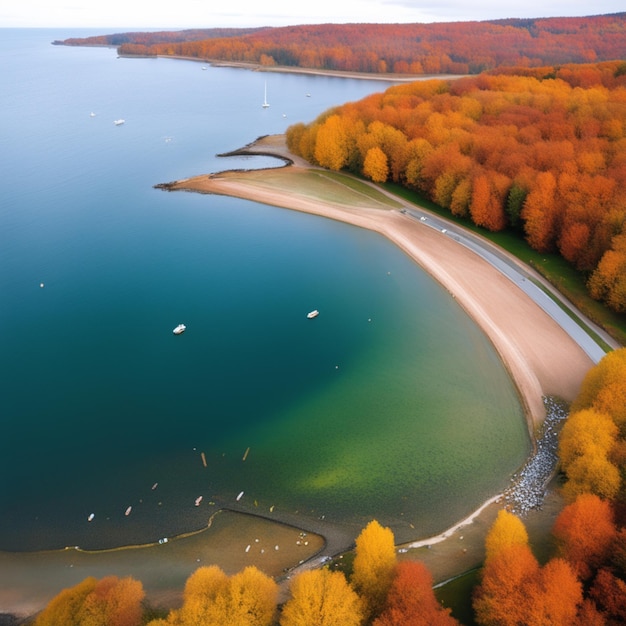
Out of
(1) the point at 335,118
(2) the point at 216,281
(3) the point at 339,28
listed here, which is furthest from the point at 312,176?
(3) the point at 339,28

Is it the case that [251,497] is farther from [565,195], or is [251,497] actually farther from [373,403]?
[565,195]

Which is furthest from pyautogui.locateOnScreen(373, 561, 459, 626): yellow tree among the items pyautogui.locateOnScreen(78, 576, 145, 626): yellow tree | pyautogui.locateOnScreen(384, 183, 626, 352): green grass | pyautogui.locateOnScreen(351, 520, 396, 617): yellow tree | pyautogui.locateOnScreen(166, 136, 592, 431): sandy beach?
pyautogui.locateOnScreen(384, 183, 626, 352): green grass

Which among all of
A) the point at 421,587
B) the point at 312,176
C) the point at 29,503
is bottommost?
the point at 29,503

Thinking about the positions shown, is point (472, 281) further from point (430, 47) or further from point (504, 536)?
point (430, 47)

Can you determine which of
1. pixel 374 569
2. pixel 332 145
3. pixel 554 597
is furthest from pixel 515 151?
pixel 374 569

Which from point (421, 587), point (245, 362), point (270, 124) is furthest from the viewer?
point (270, 124)

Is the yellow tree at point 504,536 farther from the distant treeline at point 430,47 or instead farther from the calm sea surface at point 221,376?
the distant treeline at point 430,47
